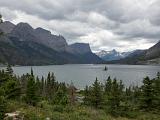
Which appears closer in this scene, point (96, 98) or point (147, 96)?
point (147, 96)

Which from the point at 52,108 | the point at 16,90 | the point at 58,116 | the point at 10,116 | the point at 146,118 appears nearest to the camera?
the point at 10,116

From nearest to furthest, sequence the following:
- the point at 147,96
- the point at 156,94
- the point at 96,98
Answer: the point at 147,96 < the point at 156,94 < the point at 96,98

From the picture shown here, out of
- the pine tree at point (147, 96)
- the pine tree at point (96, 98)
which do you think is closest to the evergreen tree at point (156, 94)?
the pine tree at point (147, 96)

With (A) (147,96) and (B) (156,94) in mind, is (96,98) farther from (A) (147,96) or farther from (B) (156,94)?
(B) (156,94)

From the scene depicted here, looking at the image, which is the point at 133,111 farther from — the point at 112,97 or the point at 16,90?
the point at 16,90

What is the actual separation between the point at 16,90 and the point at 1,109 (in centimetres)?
2344

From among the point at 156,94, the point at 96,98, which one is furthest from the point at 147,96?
the point at 96,98

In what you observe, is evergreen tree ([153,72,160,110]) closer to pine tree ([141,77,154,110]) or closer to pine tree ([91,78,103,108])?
pine tree ([141,77,154,110])

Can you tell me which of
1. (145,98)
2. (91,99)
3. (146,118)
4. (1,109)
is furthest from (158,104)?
(1,109)

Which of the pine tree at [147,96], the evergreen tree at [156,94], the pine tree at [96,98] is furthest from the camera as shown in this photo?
the pine tree at [96,98]

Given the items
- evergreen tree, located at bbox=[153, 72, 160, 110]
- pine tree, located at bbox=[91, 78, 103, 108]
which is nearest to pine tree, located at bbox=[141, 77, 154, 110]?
evergreen tree, located at bbox=[153, 72, 160, 110]

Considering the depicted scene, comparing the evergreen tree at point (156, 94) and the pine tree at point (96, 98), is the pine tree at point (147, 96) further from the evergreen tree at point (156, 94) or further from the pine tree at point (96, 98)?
the pine tree at point (96, 98)

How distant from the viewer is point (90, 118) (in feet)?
85.5

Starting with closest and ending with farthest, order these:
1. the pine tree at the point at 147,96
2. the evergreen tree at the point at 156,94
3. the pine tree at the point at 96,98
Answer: the evergreen tree at the point at 156,94 < the pine tree at the point at 147,96 < the pine tree at the point at 96,98
